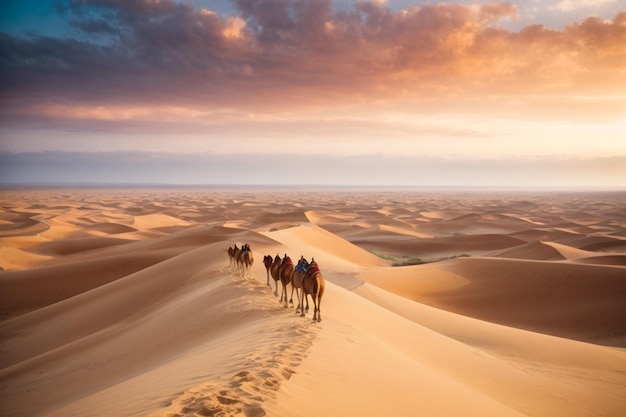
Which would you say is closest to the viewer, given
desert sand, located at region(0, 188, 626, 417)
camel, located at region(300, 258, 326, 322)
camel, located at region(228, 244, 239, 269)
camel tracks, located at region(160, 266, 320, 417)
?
camel tracks, located at region(160, 266, 320, 417)

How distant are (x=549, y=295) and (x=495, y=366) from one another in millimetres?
14220

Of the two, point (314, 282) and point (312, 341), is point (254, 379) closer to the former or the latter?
point (312, 341)

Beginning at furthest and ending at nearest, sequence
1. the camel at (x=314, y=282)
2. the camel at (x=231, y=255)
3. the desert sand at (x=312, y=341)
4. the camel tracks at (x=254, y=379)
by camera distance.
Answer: the camel at (x=231, y=255), the camel at (x=314, y=282), the desert sand at (x=312, y=341), the camel tracks at (x=254, y=379)

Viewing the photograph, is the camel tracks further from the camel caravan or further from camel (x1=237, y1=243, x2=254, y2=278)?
camel (x1=237, y1=243, x2=254, y2=278)

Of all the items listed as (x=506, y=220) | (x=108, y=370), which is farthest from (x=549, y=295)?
(x=506, y=220)

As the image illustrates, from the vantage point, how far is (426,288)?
23.7m

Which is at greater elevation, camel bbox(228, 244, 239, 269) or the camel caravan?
the camel caravan

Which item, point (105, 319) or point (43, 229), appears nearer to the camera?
point (105, 319)

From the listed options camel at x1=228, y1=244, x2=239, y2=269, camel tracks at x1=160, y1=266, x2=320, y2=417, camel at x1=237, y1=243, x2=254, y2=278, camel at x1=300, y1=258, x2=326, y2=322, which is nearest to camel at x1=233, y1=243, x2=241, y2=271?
camel at x1=228, y1=244, x2=239, y2=269

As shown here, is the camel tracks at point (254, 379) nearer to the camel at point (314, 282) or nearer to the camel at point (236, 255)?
the camel at point (314, 282)

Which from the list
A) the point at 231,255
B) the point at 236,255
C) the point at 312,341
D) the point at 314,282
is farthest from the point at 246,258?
the point at 312,341

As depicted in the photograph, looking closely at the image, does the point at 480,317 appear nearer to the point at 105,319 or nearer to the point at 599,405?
the point at 599,405

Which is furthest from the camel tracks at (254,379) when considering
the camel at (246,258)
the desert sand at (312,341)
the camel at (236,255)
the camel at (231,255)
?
the camel at (231,255)

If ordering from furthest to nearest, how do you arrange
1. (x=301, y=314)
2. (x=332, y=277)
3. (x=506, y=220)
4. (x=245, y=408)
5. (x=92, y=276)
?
(x=506, y=220) → (x=92, y=276) → (x=332, y=277) → (x=301, y=314) → (x=245, y=408)
